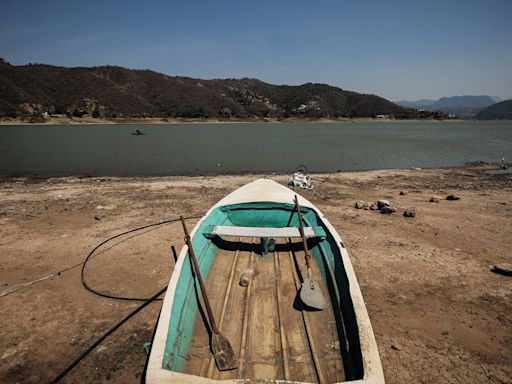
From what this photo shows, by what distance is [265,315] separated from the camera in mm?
4355

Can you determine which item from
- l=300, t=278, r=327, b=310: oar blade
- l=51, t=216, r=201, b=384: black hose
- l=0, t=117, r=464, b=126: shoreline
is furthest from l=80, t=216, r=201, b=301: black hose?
l=0, t=117, r=464, b=126: shoreline

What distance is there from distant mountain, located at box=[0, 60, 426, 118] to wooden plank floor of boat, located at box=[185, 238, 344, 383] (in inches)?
4254

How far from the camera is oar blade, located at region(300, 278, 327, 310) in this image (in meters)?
4.21

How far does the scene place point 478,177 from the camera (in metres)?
18.2

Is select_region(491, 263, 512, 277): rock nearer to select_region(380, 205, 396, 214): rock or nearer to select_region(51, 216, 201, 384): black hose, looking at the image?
select_region(380, 205, 396, 214): rock

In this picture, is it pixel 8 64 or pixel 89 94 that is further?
pixel 8 64

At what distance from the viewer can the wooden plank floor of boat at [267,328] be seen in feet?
11.3

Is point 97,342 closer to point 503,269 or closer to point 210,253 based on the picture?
point 210,253

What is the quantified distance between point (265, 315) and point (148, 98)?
147944mm

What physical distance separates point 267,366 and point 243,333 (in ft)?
1.86

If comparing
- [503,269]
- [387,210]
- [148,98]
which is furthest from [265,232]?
[148,98]

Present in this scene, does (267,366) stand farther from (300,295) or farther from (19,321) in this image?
(19,321)

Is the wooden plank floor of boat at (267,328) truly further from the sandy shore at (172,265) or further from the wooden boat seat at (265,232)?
the sandy shore at (172,265)

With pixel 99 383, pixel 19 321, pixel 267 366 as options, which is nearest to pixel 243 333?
pixel 267 366
